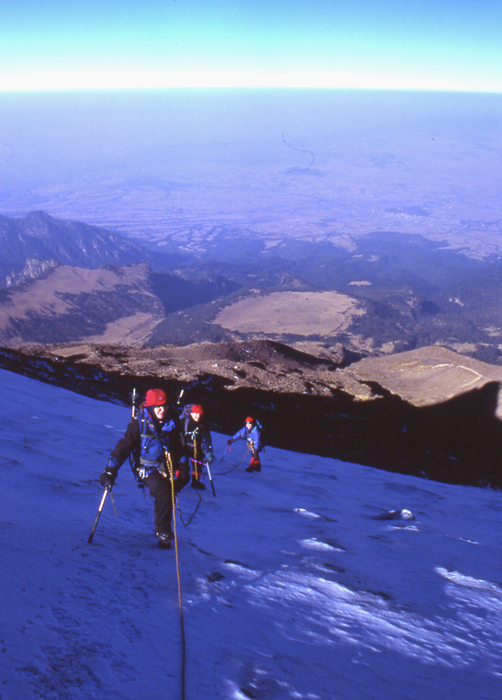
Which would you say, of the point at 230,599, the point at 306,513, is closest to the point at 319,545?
the point at 306,513

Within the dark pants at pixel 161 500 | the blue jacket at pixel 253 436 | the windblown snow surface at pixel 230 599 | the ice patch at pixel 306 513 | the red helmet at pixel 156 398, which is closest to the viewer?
the windblown snow surface at pixel 230 599

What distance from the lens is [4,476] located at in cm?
721

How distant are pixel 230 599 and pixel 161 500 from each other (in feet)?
4.82

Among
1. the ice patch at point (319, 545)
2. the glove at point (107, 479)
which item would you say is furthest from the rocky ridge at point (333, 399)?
the glove at point (107, 479)

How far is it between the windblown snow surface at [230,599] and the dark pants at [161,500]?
296 millimetres

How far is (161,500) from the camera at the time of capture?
5895 millimetres

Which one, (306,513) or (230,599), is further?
(306,513)

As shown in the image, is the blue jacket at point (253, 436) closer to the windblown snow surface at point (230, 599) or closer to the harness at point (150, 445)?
the windblown snow surface at point (230, 599)

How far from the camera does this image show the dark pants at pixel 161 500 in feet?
19.3

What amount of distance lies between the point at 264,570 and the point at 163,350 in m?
31.2

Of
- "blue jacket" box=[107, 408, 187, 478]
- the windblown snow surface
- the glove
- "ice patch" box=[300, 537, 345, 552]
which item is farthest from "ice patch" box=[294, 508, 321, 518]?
the glove

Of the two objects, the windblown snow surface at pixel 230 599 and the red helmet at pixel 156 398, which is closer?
the windblown snow surface at pixel 230 599

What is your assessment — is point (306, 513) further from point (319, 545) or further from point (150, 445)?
point (150, 445)

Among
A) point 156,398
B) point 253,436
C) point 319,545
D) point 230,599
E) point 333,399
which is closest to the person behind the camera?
point 230,599
